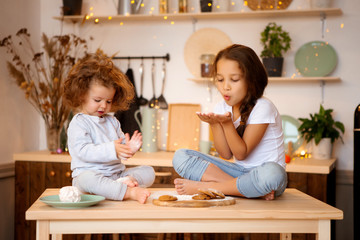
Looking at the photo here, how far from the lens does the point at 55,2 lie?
3.31m

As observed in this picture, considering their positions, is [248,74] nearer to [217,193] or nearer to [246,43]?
[217,193]

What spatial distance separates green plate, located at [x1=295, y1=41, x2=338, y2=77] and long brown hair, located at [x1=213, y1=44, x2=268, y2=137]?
1.19m

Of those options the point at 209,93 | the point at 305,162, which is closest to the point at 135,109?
the point at 209,93

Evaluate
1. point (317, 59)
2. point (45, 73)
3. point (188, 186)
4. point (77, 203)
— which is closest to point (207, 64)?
point (317, 59)

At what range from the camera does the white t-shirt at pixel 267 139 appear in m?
1.75

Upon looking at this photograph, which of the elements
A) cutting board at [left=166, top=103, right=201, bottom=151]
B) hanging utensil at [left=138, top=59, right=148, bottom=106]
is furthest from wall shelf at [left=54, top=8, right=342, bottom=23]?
cutting board at [left=166, top=103, right=201, bottom=151]

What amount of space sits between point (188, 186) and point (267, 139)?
36 cm

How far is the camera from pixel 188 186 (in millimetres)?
1676

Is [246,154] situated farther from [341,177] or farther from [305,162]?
[341,177]

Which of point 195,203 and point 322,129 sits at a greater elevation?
point 322,129

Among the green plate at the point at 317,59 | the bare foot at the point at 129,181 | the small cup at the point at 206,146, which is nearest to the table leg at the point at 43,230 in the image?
the bare foot at the point at 129,181

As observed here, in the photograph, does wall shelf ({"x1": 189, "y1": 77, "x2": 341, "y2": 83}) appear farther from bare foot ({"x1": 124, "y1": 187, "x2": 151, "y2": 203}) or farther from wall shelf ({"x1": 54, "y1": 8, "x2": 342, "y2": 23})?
bare foot ({"x1": 124, "y1": 187, "x2": 151, "y2": 203})

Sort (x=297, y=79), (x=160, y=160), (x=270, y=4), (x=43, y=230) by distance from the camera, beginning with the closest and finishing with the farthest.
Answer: (x=43, y=230)
(x=160, y=160)
(x=297, y=79)
(x=270, y=4)

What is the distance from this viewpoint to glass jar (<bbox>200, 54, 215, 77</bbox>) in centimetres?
294
